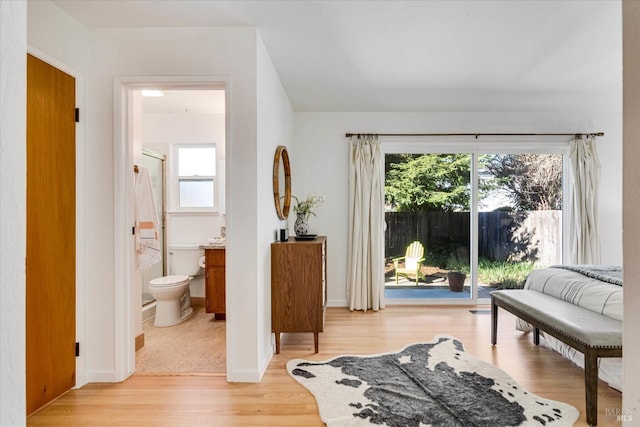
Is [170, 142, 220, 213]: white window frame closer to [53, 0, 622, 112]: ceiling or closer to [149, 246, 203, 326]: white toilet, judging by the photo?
[149, 246, 203, 326]: white toilet

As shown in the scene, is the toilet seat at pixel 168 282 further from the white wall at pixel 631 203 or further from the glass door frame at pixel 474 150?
the white wall at pixel 631 203

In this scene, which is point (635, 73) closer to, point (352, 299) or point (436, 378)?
point (436, 378)

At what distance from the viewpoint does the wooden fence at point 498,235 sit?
4383 millimetres

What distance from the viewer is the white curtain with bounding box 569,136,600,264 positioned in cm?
411

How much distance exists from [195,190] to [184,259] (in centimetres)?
94

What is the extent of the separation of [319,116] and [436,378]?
10.7 feet

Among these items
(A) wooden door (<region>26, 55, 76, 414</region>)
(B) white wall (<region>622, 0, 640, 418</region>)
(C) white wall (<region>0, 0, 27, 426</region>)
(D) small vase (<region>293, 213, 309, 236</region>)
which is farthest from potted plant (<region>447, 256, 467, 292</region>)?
(C) white wall (<region>0, 0, 27, 426</region>)

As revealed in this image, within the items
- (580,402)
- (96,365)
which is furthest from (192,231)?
(580,402)

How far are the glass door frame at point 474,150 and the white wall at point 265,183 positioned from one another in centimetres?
185

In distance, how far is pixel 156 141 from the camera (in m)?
4.40

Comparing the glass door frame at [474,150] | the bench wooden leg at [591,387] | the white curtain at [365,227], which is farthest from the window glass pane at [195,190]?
the bench wooden leg at [591,387]

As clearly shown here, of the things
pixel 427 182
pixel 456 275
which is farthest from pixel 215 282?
pixel 456 275

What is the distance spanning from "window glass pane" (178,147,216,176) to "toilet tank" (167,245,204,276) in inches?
40.4

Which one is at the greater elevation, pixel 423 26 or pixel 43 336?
pixel 423 26
